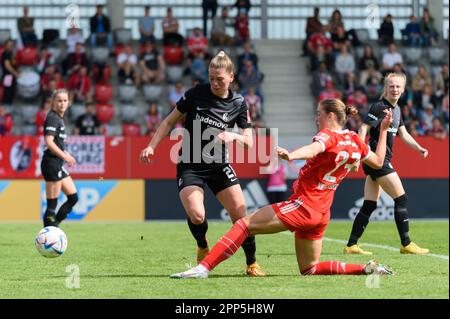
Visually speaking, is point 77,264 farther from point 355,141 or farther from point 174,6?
point 174,6

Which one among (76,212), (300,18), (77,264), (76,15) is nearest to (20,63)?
(76,15)

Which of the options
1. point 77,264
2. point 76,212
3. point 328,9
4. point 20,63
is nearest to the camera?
point 77,264

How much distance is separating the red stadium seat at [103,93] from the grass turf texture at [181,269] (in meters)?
8.46

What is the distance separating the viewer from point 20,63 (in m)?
27.1

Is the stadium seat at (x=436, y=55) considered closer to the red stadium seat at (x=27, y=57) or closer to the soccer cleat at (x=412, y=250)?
the red stadium seat at (x=27, y=57)

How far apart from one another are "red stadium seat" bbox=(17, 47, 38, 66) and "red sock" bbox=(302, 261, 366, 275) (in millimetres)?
18231

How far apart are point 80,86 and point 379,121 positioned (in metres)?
14.5

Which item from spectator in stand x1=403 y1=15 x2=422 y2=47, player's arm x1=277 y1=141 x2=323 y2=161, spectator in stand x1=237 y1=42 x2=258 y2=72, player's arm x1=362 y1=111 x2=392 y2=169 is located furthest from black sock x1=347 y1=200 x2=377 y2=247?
spectator in stand x1=403 y1=15 x2=422 y2=47

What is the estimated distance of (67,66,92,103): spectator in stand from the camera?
26.5m

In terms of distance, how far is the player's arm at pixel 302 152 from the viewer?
8516mm

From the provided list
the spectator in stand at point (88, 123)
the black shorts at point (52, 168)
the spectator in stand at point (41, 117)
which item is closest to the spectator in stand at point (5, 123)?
the spectator in stand at point (41, 117)

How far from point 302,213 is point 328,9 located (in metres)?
22.6

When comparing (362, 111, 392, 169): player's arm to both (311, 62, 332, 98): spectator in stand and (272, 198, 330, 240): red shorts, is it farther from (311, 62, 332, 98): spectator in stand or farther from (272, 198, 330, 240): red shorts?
(311, 62, 332, 98): spectator in stand

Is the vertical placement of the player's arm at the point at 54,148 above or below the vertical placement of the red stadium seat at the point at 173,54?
below
